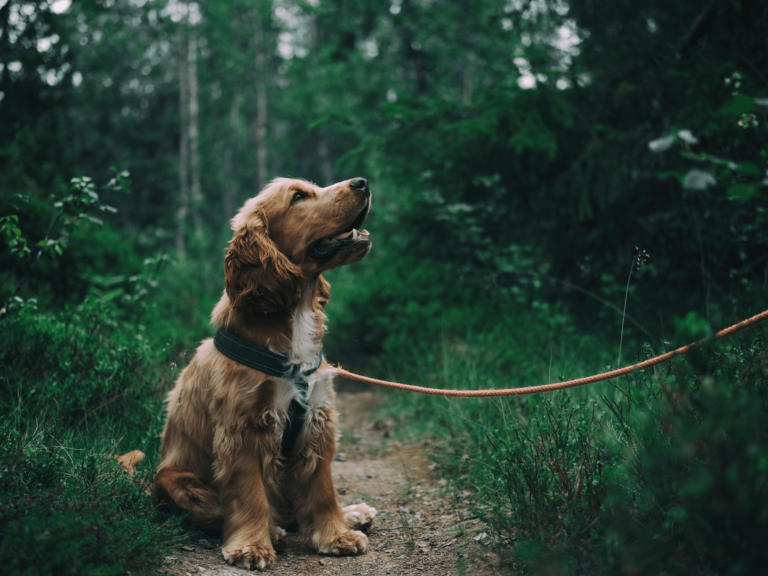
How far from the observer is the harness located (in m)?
2.68

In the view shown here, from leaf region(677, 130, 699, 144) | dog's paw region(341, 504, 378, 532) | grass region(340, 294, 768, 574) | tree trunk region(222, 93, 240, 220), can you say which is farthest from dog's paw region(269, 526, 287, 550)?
tree trunk region(222, 93, 240, 220)

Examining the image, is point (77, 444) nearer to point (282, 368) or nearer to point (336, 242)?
point (282, 368)

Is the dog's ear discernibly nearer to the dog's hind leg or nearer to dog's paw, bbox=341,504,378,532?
the dog's hind leg

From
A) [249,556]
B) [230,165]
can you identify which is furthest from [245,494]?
[230,165]

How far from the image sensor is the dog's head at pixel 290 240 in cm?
276

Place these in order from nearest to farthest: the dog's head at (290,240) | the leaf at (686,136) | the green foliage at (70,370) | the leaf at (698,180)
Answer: the leaf at (698,180) < the leaf at (686,136) < the dog's head at (290,240) < the green foliage at (70,370)

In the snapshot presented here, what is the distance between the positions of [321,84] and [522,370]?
21.1 m

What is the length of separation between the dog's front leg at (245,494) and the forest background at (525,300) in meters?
0.33

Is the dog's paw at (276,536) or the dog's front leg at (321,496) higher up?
the dog's front leg at (321,496)

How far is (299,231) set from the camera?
296 cm

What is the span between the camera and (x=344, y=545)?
8.98 ft

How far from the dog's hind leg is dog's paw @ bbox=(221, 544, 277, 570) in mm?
272

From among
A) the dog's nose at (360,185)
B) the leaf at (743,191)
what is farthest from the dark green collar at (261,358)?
the leaf at (743,191)

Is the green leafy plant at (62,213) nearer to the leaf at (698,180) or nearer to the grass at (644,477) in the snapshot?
the grass at (644,477)
